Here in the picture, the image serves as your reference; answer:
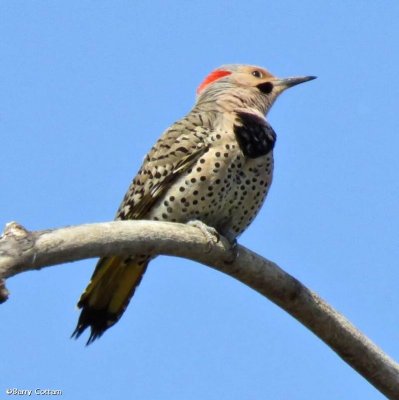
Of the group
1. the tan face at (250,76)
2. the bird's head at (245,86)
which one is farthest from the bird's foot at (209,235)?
the tan face at (250,76)

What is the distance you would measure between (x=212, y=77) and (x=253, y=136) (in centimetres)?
112

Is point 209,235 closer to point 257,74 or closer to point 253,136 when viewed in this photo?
point 253,136

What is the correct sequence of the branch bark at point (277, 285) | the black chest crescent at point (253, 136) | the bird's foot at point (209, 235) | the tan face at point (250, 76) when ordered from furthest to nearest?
the tan face at point (250, 76), the black chest crescent at point (253, 136), the bird's foot at point (209, 235), the branch bark at point (277, 285)

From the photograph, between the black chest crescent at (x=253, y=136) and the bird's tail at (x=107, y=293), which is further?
the black chest crescent at (x=253, y=136)

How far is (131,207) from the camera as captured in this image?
6156mm

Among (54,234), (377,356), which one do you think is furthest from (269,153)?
(54,234)

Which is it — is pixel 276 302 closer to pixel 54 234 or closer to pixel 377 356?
pixel 377 356

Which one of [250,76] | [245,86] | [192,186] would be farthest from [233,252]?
[250,76]

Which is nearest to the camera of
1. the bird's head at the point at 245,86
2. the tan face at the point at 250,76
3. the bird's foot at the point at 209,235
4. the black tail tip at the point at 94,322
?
the bird's foot at the point at 209,235

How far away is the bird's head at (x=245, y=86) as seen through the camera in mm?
6840

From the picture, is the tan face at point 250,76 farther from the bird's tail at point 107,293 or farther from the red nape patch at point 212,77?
the bird's tail at point 107,293

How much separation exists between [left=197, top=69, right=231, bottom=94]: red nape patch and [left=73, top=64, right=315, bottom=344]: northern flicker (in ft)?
2.41

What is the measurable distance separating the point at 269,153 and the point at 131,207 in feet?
2.75

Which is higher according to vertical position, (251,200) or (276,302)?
(251,200)
